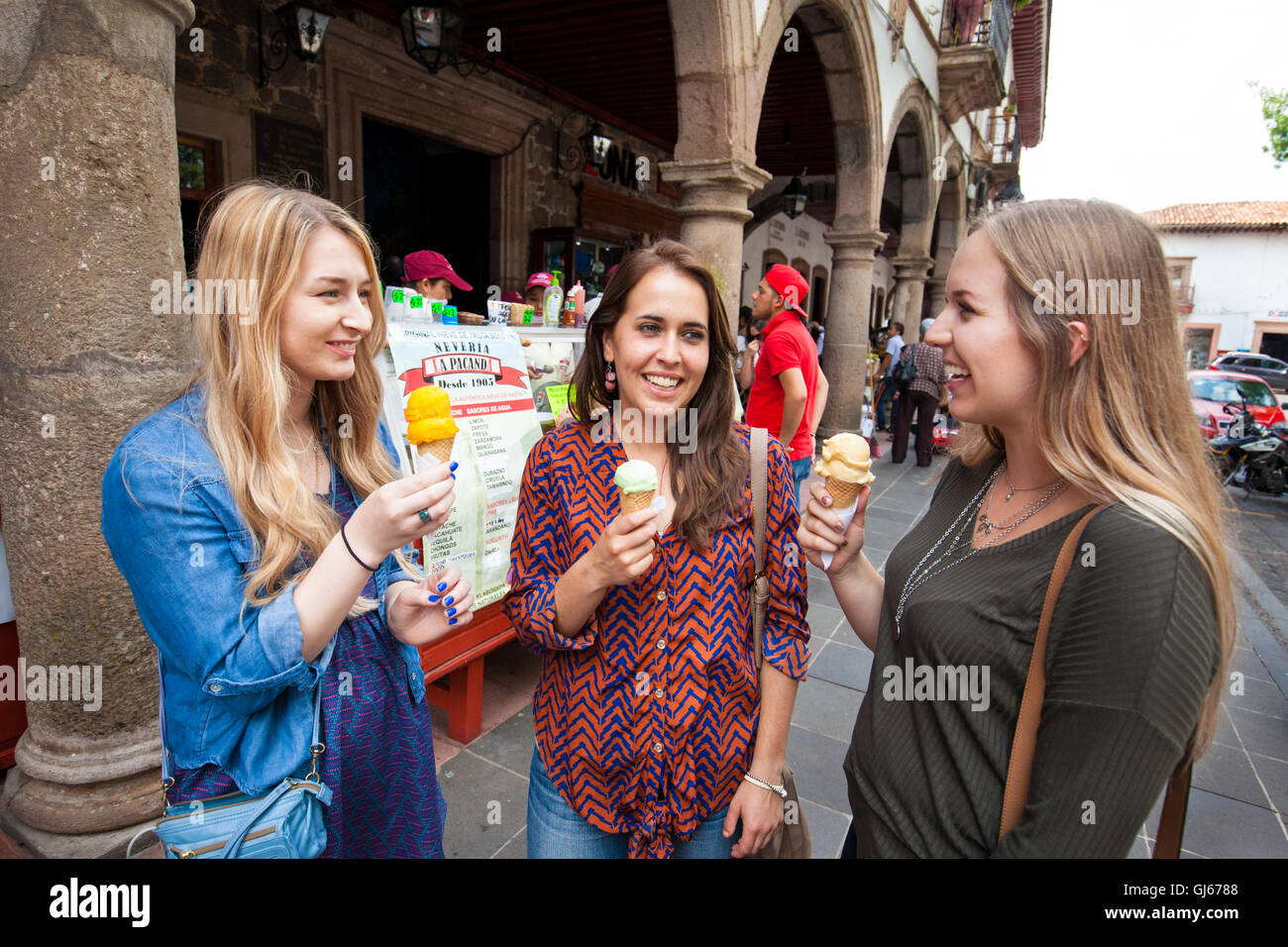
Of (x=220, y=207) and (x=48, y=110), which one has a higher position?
(x=48, y=110)

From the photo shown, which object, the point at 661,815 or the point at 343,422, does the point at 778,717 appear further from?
the point at 343,422

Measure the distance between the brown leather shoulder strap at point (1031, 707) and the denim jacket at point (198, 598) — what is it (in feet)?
4.16

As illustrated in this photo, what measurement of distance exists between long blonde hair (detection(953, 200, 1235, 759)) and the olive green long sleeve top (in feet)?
0.42

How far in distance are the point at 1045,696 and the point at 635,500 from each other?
83 centimetres

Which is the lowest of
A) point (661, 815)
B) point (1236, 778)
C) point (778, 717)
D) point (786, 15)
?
point (1236, 778)

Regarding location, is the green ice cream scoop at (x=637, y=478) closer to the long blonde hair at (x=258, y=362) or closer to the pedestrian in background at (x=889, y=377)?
the long blonde hair at (x=258, y=362)

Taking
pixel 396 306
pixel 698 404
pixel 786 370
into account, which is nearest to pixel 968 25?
pixel 786 370

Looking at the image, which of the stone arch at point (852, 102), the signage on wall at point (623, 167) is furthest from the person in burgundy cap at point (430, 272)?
the signage on wall at point (623, 167)

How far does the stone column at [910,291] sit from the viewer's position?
Answer: 13320 millimetres

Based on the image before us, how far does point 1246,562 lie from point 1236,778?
525 cm

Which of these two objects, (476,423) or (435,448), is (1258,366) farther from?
(435,448)

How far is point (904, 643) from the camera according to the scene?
1377 mm

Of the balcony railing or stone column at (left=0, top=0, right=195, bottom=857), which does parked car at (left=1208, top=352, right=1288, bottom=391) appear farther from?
stone column at (left=0, top=0, right=195, bottom=857)

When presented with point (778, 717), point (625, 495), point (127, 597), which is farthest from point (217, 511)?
point (127, 597)
